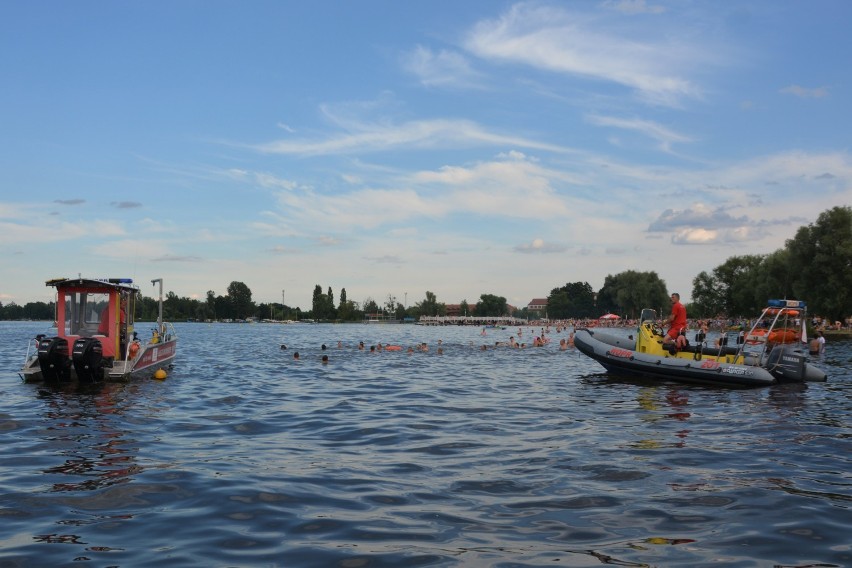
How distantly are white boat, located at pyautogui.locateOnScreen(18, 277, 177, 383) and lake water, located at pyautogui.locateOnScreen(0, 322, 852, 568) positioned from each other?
179cm

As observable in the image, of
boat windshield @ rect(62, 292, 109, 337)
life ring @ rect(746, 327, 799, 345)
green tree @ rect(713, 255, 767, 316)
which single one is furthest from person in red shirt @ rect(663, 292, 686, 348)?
green tree @ rect(713, 255, 767, 316)

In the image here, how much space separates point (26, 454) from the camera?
34.2 feet

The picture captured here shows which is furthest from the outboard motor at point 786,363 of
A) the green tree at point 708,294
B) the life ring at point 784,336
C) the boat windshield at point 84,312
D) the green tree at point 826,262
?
the green tree at point 708,294

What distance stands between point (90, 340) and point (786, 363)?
67.2 feet

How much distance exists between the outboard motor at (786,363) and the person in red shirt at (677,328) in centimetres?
262

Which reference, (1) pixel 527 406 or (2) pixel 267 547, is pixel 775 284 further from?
(2) pixel 267 547

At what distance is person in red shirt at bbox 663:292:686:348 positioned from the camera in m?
22.2

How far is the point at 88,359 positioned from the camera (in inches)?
759

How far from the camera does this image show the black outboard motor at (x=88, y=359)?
19.2m

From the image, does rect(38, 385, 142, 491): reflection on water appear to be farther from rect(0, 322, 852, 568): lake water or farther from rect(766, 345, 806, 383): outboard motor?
rect(766, 345, 806, 383): outboard motor

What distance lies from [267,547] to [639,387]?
16.9m

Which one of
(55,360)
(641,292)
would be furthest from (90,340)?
(641,292)

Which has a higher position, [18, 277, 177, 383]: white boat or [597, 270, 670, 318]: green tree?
[597, 270, 670, 318]: green tree

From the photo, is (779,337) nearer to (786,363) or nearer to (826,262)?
(786,363)
